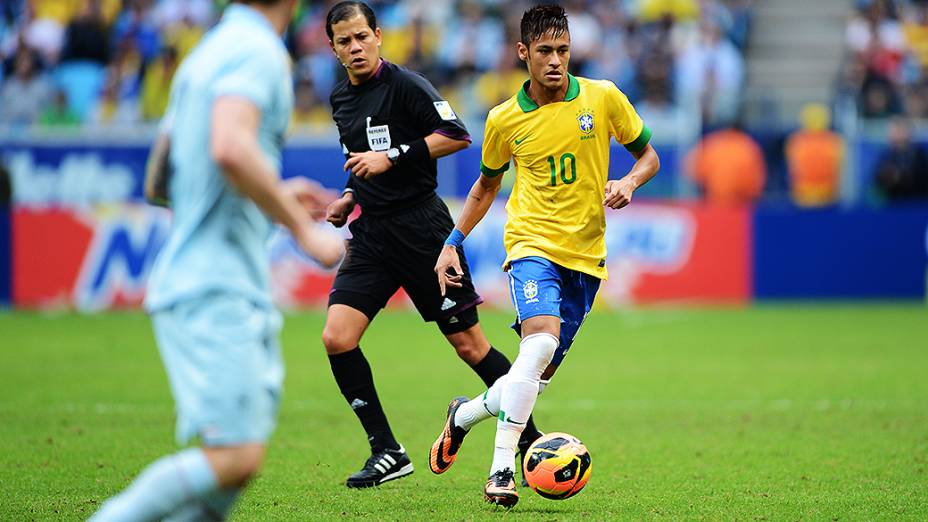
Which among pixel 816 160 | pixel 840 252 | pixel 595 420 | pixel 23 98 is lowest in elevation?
pixel 840 252

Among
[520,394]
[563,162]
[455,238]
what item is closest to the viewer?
[520,394]

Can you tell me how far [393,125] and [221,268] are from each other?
129 inches

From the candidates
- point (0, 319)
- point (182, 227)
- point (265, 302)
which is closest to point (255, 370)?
point (265, 302)

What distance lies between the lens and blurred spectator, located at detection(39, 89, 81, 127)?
848 inches

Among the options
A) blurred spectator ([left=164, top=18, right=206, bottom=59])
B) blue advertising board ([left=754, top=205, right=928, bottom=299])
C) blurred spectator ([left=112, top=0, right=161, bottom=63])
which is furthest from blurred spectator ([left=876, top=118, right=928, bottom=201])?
blurred spectator ([left=112, top=0, right=161, bottom=63])

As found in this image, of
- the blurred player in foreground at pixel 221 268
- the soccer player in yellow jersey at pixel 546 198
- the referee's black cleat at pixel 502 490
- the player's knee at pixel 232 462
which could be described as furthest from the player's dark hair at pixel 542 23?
the player's knee at pixel 232 462

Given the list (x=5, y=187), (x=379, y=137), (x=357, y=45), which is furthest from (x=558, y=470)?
(x=5, y=187)

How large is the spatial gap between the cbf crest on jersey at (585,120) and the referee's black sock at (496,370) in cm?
145

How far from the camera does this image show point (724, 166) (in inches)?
830

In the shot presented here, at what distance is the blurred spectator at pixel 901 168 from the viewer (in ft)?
68.7

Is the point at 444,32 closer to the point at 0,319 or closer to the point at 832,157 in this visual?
the point at 832,157

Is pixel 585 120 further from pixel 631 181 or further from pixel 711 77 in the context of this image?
pixel 711 77

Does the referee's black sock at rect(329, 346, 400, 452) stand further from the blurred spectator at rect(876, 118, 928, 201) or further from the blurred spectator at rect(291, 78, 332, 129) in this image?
the blurred spectator at rect(876, 118, 928, 201)

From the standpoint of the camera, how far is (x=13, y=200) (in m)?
20.4
